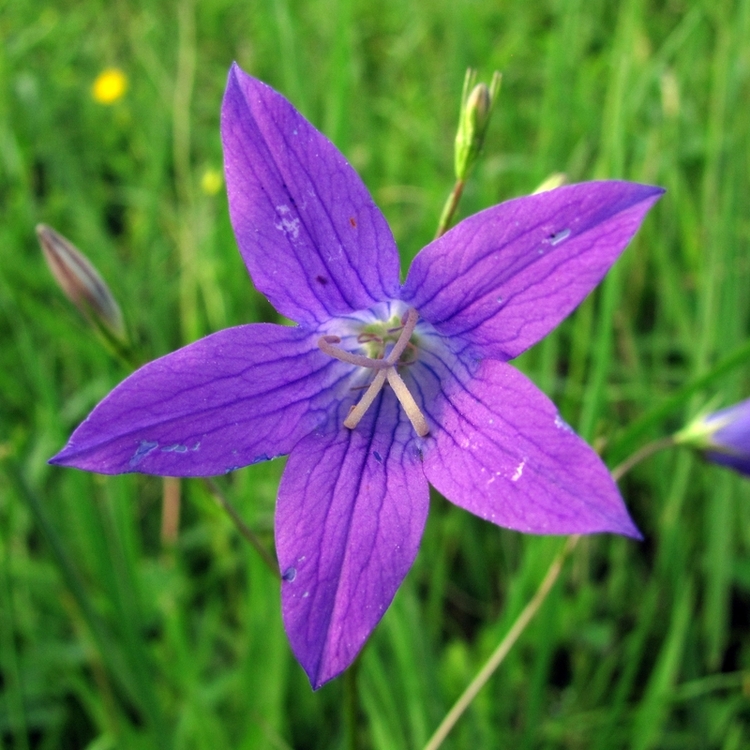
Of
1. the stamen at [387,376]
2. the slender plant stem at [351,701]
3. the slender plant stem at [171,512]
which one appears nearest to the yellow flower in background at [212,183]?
the slender plant stem at [171,512]

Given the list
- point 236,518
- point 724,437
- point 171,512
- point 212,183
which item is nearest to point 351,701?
point 236,518

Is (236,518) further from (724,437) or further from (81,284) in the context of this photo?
(724,437)

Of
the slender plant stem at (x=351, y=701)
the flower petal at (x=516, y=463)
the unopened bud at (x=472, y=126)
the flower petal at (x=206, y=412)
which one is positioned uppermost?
the unopened bud at (x=472, y=126)

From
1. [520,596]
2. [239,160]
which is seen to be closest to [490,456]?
[239,160]

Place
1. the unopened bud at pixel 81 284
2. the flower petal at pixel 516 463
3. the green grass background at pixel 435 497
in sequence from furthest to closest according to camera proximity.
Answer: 1. the green grass background at pixel 435 497
2. the unopened bud at pixel 81 284
3. the flower petal at pixel 516 463

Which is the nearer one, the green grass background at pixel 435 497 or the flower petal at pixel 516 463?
the flower petal at pixel 516 463

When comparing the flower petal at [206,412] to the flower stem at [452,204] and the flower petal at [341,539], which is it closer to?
the flower petal at [341,539]

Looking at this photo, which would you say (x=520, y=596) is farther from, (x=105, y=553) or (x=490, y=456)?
(x=105, y=553)
